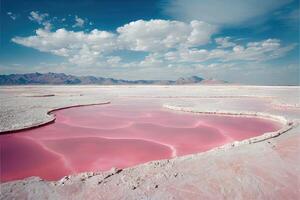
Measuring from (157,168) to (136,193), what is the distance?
1.30 m

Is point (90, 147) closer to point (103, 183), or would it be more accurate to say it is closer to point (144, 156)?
point (144, 156)

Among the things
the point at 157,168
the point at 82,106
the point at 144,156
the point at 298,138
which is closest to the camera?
the point at 157,168

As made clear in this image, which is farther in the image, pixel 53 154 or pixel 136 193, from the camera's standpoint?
pixel 53 154

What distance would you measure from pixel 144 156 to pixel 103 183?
288cm

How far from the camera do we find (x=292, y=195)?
180 inches

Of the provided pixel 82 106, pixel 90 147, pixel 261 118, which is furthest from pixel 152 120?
pixel 82 106

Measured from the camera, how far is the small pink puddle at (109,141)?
713 centimetres

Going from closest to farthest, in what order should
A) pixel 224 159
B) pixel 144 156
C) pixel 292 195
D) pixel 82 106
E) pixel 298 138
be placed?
pixel 292 195 → pixel 224 159 → pixel 144 156 → pixel 298 138 → pixel 82 106

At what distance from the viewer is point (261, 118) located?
14641mm

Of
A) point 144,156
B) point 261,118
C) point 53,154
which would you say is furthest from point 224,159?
point 261,118

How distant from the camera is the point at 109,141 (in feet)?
31.9

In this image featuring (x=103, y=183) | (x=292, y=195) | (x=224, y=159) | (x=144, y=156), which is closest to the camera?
(x=292, y=195)

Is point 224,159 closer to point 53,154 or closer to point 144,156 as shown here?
point 144,156

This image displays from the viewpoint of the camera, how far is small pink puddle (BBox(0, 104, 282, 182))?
7133 millimetres
